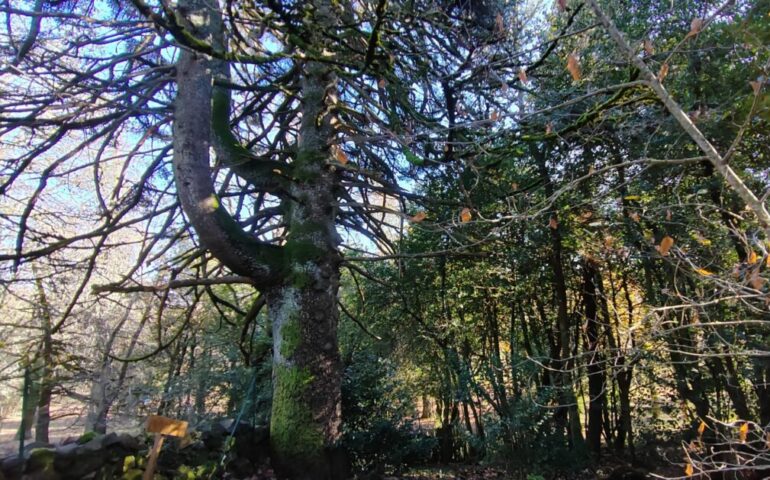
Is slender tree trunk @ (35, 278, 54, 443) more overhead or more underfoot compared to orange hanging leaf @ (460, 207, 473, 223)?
more underfoot

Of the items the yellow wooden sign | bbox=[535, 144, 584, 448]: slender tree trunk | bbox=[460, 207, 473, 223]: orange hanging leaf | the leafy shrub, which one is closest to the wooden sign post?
the yellow wooden sign

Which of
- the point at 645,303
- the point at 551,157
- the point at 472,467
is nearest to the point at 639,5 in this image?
the point at 551,157

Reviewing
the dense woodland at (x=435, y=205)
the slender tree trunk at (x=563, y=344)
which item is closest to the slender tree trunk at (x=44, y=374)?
the dense woodland at (x=435, y=205)

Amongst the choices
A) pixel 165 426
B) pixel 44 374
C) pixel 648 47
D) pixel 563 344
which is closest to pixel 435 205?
pixel 563 344

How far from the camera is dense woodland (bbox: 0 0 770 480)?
3.33 m

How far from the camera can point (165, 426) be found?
96.2 inches

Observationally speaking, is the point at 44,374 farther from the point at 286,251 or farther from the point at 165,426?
the point at 165,426

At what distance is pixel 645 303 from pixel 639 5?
398cm

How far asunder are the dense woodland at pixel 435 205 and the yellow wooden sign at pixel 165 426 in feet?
3.95

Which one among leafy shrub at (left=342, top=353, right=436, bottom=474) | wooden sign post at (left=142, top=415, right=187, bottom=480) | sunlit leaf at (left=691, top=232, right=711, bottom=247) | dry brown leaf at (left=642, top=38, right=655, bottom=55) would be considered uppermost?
dry brown leaf at (left=642, top=38, right=655, bottom=55)

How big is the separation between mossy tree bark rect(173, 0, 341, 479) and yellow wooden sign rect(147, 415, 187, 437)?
1.33 m

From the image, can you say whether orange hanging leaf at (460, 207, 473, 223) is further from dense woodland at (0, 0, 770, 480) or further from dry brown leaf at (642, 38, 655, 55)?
dry brown leaf at (642, 38, 655, 55)

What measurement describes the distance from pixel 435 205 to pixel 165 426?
12.7 feet

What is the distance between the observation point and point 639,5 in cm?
462
